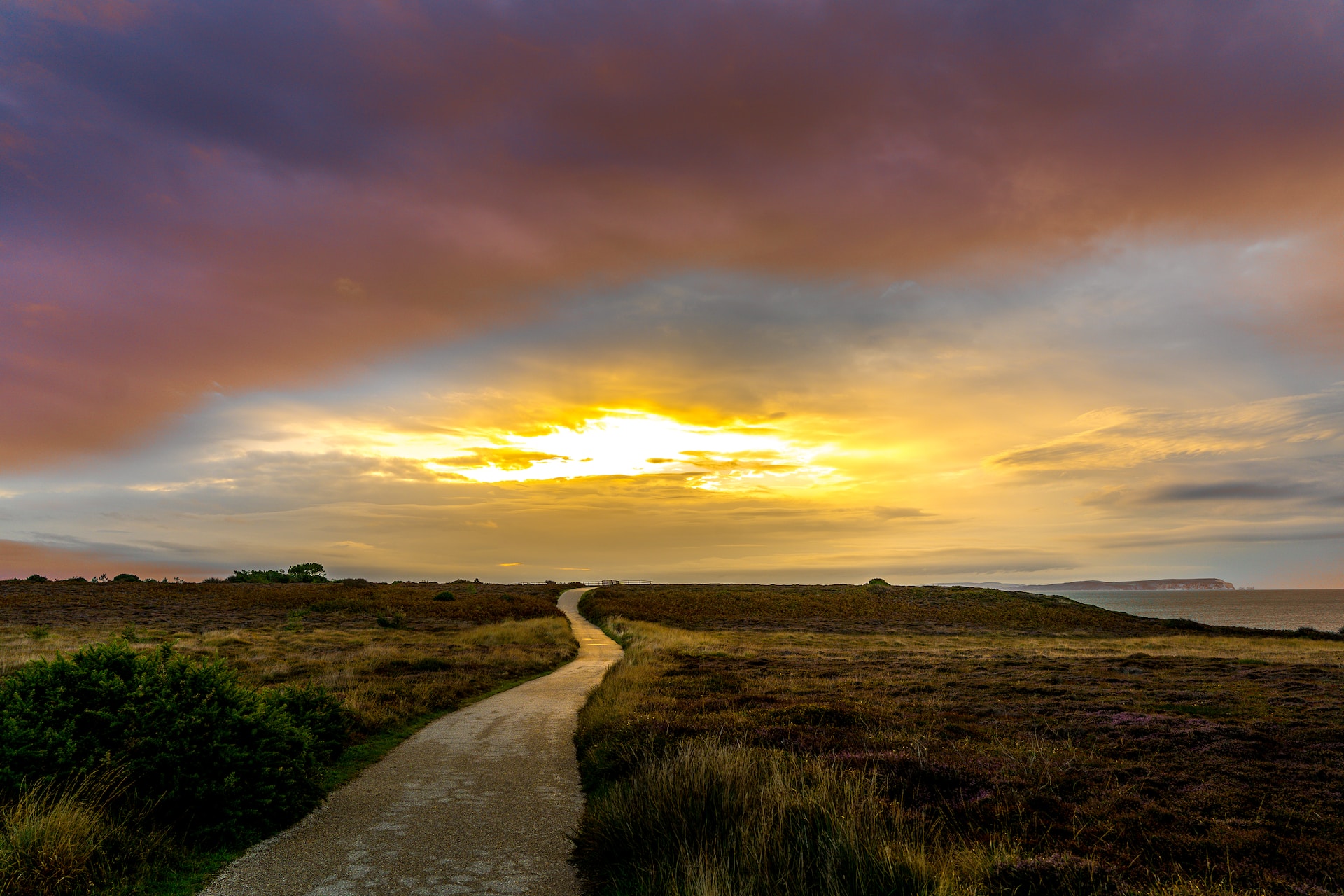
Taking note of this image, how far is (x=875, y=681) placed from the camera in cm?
2408

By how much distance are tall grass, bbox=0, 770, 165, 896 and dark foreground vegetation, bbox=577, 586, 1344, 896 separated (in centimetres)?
466

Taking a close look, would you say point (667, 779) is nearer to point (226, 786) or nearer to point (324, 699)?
point (226, 786)

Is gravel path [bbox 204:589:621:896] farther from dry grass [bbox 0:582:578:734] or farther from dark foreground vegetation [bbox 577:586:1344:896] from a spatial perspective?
dry grass [bbox 0:582:578:734]

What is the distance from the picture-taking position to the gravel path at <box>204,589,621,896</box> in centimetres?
706

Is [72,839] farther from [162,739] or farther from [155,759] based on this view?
[162,739]

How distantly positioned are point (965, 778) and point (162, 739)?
11.2 meters

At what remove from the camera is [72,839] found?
6.44m

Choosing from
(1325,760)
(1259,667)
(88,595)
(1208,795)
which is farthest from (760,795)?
(88,595)

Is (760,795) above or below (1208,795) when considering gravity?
above

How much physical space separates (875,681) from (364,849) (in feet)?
64.8

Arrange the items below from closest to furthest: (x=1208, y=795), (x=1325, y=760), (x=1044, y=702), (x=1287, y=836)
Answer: (x=1287, y=836) → (x=1208, y=795) → (x=1325, y=760) → (x=1044, y=702)

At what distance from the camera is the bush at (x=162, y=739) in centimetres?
784

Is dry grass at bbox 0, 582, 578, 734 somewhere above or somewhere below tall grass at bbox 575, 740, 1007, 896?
below

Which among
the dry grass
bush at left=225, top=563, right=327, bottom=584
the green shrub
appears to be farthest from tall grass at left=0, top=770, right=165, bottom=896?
bush at left=225, top=563, right=327, bottom=584
